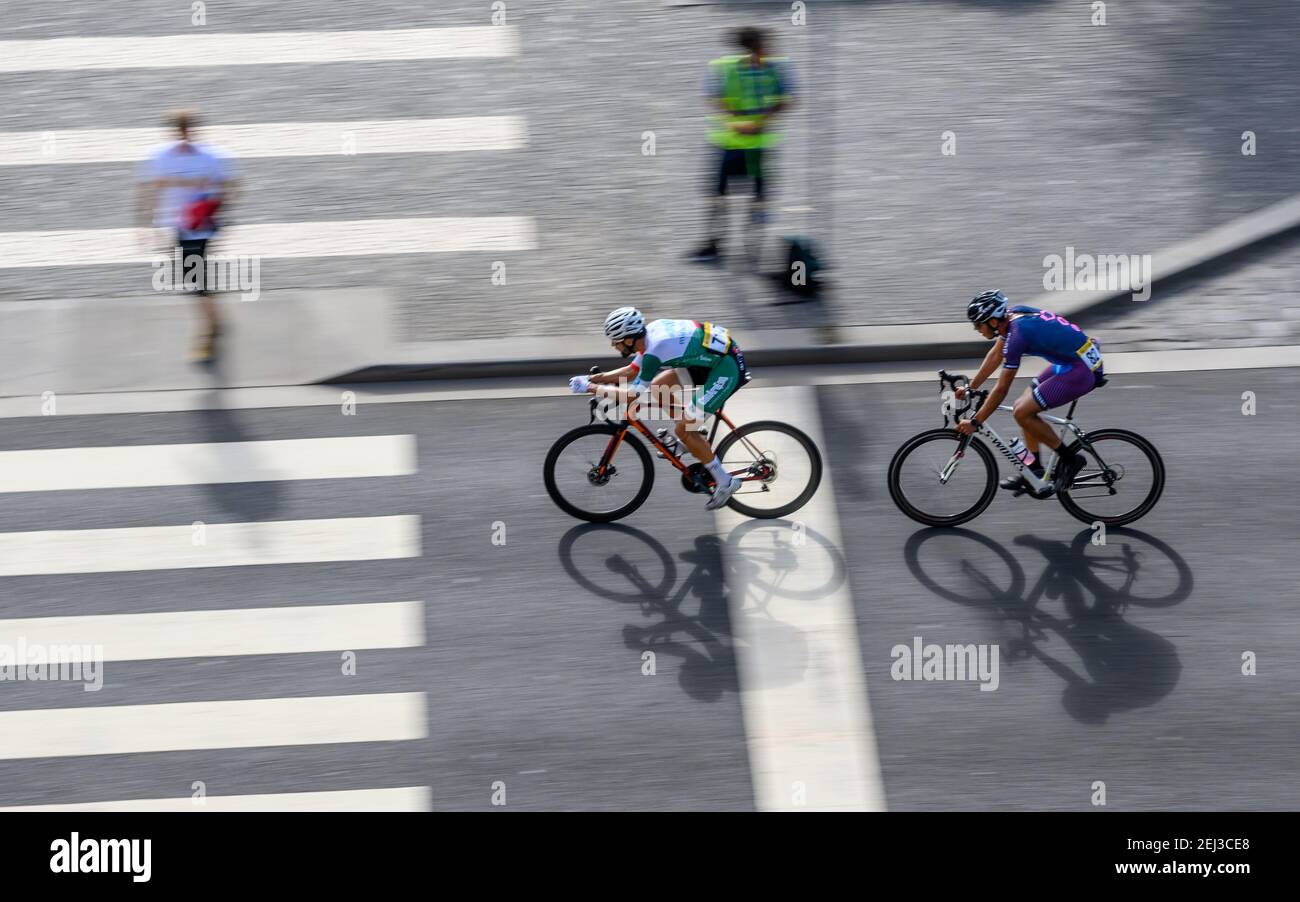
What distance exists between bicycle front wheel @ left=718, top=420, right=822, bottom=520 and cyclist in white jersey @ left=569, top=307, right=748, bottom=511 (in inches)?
5.8

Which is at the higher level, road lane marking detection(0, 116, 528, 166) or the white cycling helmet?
road lane marking detection(0, 116, 528, 166)

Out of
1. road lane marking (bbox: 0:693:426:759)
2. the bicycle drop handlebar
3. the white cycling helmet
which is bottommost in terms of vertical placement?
road lane marking (bbox: 0:693:426:759)

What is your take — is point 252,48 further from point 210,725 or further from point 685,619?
point 685,619

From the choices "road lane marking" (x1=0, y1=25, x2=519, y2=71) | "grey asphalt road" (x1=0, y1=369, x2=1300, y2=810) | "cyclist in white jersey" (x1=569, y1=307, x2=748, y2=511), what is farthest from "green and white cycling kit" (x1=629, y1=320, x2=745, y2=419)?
"road lane marking" (x1=0, y1=25, x2=519, y2=71)

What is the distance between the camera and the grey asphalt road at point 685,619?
8.66 m

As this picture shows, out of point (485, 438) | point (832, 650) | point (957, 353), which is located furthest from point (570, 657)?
point (957, 353)

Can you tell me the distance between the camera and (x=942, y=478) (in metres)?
10.5

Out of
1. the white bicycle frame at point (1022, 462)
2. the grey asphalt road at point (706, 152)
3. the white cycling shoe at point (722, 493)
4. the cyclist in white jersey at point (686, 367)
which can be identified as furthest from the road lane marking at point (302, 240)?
the white bicycle frame at point (1022, 462)

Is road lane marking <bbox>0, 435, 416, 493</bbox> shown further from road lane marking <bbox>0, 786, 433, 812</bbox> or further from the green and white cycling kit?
road lane marking <bbox>0, 786, 433, 812</bbox>

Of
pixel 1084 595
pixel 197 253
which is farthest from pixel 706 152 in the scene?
pixel 1084 595

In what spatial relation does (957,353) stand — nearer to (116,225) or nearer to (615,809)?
(615,809)

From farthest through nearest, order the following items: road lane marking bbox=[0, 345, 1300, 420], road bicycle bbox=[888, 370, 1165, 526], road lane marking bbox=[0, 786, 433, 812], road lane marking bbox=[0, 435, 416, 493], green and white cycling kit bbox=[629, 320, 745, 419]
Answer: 1. road lane marking bbox=[0, 345, 1300, 420]
2. road lane marking bbox=[0, 435, 416, 493]
3. road bicycle bbox=[888, 370, 1165, 526]
4. green and white cycling kit bbox=[629, 320, 745, 419]
5. road lane marking bbox=[0, 786, 433, 812]

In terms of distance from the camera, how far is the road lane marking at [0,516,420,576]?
10250 mm

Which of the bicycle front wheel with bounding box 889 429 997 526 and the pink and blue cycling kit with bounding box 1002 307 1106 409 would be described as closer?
the pink and blue cycling kit with bounding box 1002 307 1106 409
